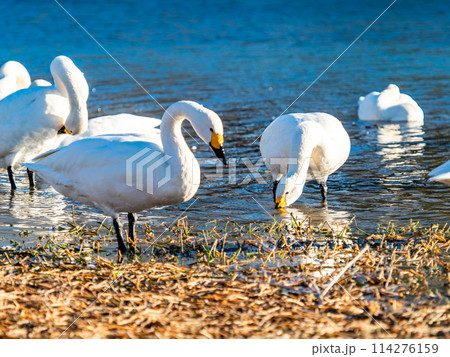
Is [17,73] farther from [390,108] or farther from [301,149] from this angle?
[390,108]

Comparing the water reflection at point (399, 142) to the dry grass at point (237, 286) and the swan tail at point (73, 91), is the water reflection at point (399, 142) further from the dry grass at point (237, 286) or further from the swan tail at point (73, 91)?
the swan tail at point (73, 91)

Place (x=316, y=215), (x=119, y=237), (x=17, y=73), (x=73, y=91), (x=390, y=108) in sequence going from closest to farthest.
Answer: (x=119, y=237) < (x=316, y=215) < (x=73, y=91) < (x=17, y=73) < (x=390, y=108)

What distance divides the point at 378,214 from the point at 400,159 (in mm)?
2641

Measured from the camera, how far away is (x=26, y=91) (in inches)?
323

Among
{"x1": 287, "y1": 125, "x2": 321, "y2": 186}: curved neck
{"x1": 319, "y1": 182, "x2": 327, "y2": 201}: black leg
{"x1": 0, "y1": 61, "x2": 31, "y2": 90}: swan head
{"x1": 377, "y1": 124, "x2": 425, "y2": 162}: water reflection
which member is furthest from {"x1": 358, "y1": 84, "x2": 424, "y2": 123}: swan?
{"x1": 0, "y1": 61, "x2": 31, "y2": 90}: swan head

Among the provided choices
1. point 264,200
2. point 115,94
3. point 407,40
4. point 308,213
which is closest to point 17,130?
point 264,200

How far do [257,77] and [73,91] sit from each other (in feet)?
30.8

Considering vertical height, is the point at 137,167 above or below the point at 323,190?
above

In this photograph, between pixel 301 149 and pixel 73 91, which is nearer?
pixel 301 149

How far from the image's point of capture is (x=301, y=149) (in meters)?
6.88

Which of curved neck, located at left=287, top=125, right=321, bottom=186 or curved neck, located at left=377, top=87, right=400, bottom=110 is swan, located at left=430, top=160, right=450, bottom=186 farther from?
curved neck, located at left=377, top=87, right=400, bottom=110

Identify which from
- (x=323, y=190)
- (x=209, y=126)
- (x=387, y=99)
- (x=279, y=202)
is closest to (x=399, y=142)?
(x=387, y=99)

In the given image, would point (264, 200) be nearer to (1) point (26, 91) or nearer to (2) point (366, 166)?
(2) point (366, 166)

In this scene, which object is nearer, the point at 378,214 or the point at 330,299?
the point at 330,299
